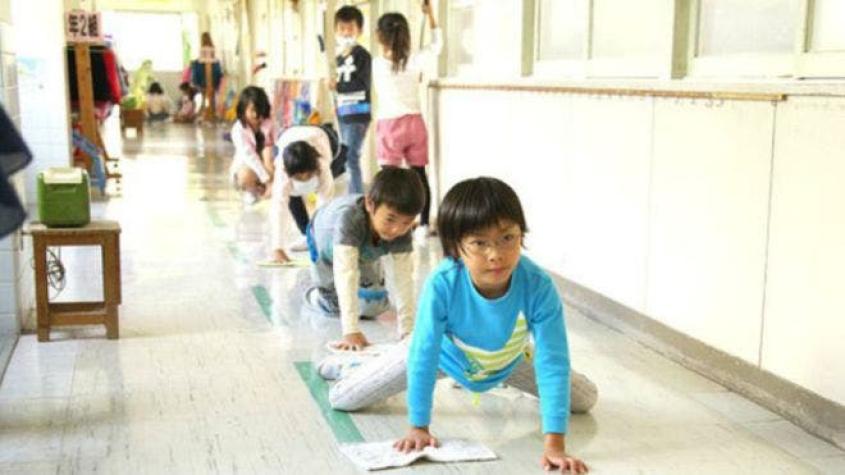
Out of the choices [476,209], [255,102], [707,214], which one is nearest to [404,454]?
[476,209]

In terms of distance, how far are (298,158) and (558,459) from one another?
100 inches

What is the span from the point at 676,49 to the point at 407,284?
1.23m

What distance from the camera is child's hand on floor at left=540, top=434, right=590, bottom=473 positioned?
220 centimetres

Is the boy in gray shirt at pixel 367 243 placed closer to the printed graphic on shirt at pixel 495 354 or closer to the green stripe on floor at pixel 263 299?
the green stripe on floor at pixel 263 299

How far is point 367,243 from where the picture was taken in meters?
3.20

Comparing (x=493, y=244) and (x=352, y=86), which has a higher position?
(x=352, y=86)

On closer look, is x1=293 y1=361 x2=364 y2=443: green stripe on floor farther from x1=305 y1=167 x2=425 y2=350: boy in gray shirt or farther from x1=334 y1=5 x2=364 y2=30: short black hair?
x1=334 y1=5 x2=364 y2=30: short black hair

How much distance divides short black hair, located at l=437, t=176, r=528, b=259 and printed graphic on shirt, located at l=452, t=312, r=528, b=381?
281 millimetres

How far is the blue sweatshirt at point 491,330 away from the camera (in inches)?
86.0

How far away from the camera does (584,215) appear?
3.90 metres

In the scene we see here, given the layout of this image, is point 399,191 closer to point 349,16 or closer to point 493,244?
point 493,244

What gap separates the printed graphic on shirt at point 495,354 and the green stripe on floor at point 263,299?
1448 mm

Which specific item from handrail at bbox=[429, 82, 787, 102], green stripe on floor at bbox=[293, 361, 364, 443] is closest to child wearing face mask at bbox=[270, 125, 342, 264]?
handrail at bbox=[429, 82, 787, 102]

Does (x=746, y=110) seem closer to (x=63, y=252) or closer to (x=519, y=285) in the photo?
(x=519, y=285)
